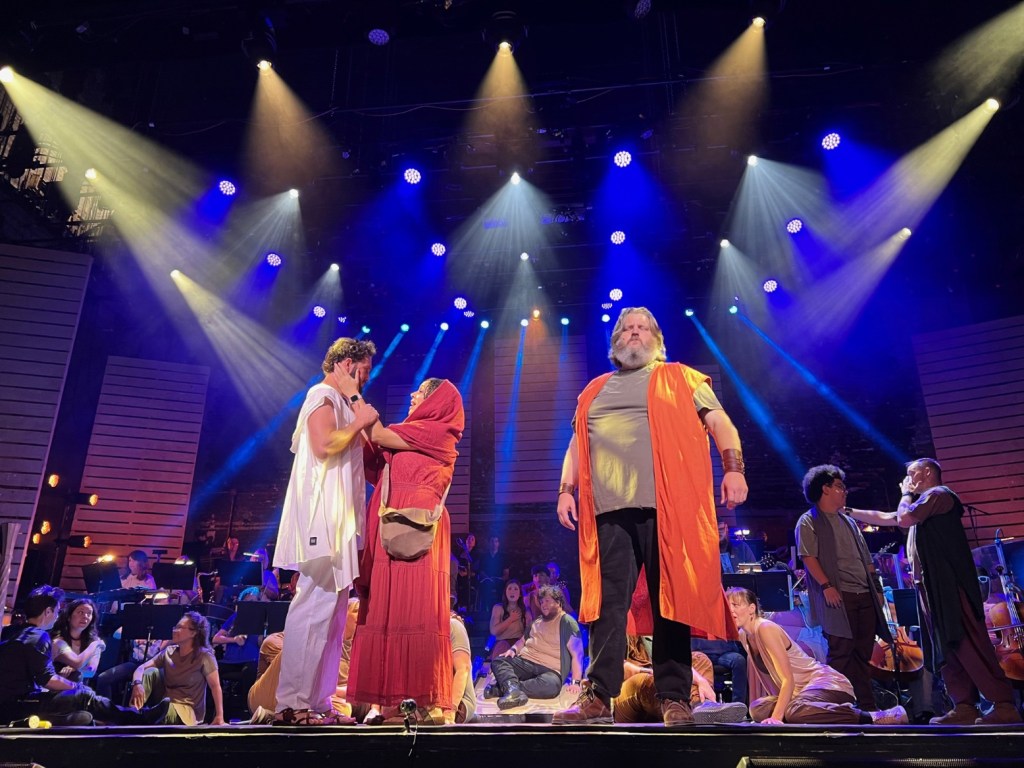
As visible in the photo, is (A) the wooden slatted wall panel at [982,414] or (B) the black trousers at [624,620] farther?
(A) the wooden slatted wall panel at [982,414]

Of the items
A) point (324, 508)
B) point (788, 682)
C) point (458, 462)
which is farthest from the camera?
point (458, 462)

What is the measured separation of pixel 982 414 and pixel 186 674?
39.6 feet

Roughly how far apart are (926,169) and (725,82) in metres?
3.51

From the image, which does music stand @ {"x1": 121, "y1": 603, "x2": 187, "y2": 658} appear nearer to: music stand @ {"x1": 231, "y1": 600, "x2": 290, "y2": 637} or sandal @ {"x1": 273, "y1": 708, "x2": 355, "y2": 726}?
music stand @ {"x1": 231, "y1": 600, "x2": 290, "y2": 637}

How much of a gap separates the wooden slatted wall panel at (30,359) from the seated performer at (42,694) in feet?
16.6

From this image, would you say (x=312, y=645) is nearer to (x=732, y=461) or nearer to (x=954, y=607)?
(x=732, y=461)

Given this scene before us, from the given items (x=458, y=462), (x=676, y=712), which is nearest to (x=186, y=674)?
(x=676, y=712)

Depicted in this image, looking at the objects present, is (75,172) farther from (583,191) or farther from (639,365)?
(639,365)

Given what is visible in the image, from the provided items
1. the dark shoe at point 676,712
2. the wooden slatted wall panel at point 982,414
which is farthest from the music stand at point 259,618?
the wooden slatted wall panel at point 982,414

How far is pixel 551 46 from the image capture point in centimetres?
1093

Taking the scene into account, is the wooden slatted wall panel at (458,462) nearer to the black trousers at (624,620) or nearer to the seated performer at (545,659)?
the seated performer at (545,659)

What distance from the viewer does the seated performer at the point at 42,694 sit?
16.9 feet

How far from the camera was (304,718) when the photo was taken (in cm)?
296

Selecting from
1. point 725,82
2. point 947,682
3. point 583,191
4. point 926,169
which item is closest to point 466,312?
point 583,191
